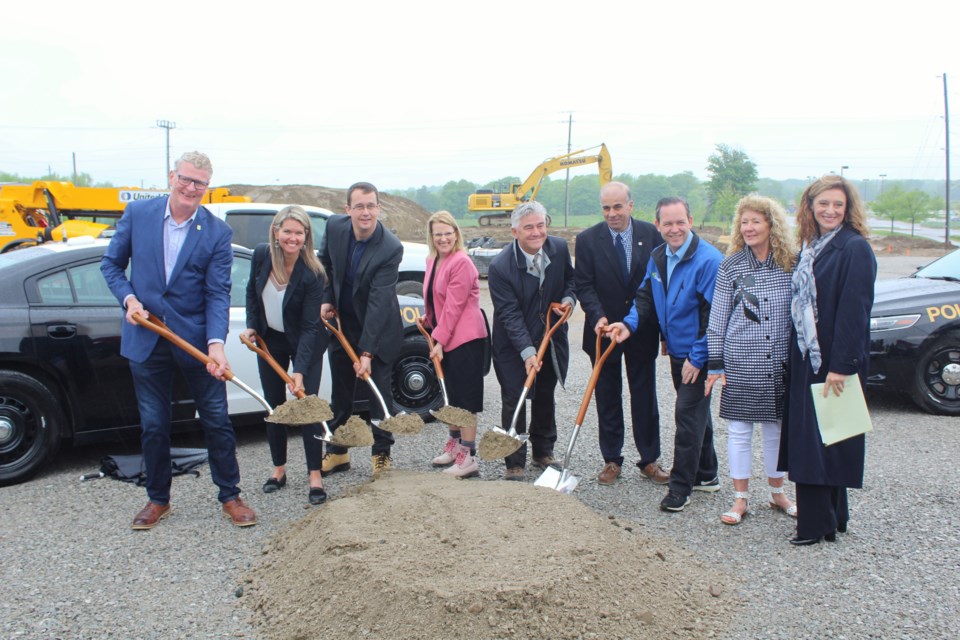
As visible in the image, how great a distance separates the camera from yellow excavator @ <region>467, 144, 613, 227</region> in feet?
96.9

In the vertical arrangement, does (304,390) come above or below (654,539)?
above

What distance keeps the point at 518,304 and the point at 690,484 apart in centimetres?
161

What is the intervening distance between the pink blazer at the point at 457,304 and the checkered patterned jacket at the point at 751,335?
1585 mm

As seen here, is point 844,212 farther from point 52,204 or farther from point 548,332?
point 52,204

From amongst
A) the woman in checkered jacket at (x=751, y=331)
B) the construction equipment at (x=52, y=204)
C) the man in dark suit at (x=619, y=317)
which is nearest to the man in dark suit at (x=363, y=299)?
the man in dark suit at (x=619, y=317)

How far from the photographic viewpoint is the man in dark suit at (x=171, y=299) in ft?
14.6

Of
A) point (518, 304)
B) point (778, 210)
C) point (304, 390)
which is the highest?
point (778, 210)

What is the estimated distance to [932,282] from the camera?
316 inches

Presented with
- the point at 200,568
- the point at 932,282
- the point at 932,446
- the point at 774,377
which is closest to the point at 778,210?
the point at 774,377

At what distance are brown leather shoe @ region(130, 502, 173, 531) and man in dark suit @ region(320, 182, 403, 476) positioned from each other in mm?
1234

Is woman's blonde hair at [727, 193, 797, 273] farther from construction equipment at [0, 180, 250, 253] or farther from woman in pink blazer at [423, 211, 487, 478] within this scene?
construction equipment at [0, 180, 250, 253]

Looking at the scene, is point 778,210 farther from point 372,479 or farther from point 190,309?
point 190,309

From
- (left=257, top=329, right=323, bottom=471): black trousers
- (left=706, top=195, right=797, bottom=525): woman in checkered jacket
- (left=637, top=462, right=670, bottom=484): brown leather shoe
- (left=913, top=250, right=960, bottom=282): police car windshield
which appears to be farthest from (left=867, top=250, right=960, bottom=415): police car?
(left=257, top=329, right=323, bottom=471): black trousers

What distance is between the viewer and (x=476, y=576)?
3.33 m
